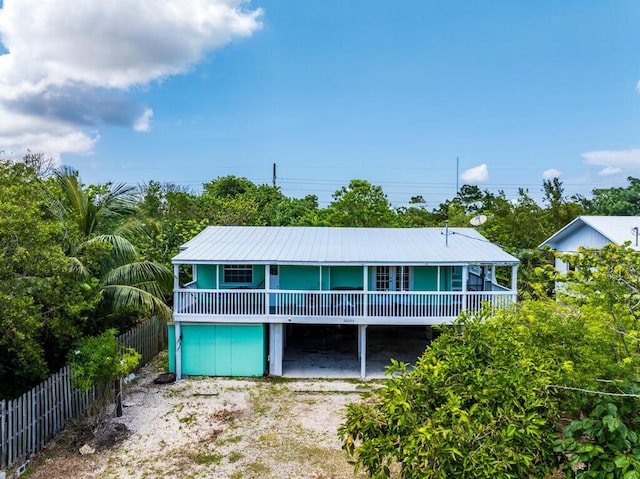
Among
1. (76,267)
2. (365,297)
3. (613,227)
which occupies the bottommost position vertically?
(365,297)

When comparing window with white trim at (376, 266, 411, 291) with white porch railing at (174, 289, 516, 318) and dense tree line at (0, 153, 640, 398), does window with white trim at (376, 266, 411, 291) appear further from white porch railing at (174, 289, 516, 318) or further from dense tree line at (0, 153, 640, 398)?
dense tree line at (0, 153, 640, 398)

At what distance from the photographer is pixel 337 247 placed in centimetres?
1456

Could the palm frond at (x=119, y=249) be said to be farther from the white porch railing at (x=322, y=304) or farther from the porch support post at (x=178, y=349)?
the porch support post at (x=178, y=349)

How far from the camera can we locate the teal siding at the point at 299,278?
586 inches

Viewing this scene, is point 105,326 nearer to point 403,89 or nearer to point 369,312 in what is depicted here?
point 369,312

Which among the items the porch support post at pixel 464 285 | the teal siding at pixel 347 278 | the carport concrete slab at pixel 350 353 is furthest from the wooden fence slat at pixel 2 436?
the porch support post at pixel 464 285

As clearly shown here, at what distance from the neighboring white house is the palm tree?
47.1 ft

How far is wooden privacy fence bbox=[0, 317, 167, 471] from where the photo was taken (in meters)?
7.65

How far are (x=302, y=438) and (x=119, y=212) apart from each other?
28.0 ft

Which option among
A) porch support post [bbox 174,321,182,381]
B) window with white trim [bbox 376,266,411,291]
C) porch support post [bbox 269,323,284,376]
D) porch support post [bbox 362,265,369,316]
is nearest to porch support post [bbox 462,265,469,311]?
window with white trim [bbox 376,266,411,291]

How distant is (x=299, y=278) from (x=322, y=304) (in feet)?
7.09

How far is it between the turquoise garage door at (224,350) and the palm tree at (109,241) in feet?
5.39

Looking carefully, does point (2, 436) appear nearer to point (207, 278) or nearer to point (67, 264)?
point (67, 264)

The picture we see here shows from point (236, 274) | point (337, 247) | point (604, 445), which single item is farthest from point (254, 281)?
point (604, 445)
